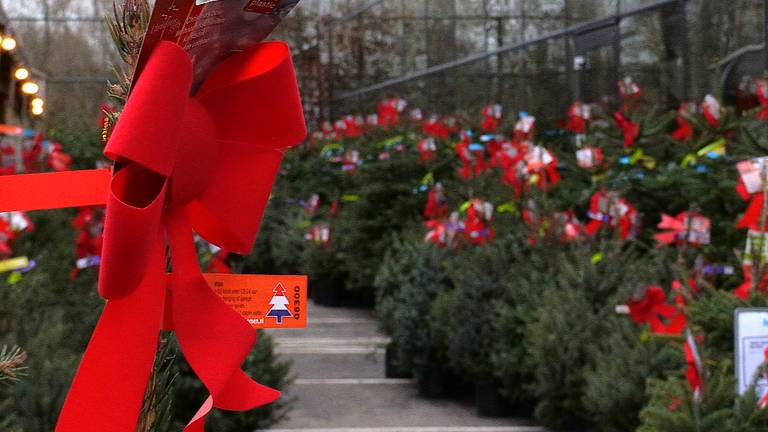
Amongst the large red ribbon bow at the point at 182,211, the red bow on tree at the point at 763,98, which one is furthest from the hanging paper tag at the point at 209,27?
the red bow on tree at the point at 763,98

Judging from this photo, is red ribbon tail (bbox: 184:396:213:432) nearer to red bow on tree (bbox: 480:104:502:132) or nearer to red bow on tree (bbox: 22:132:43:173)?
red bow on tree (bbox: 22:132:43:173)

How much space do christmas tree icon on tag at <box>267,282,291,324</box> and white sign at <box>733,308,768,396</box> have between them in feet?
8.00

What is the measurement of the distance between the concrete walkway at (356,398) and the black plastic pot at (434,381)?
0.30 feet

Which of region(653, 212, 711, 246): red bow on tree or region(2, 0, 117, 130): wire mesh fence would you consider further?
region(2, 0, 117, 130): wire mesh fence

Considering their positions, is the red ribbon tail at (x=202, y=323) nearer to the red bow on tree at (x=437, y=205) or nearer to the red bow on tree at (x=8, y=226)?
the red bow on tree at (x=8, y=226)

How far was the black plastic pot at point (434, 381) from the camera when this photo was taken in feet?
29.3

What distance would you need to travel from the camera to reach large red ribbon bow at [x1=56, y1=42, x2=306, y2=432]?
103 centimetres

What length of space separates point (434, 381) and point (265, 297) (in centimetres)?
779

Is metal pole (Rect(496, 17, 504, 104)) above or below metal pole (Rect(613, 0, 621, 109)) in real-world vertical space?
above

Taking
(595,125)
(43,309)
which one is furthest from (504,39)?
(43,309)

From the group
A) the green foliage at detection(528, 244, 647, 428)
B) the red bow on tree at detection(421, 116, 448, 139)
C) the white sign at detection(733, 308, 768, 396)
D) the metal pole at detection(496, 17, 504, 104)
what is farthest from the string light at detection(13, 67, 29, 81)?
the metal pole at detection(496, 17, 504, 104)

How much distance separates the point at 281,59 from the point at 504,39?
14.1 m

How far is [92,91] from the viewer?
67.6 ft

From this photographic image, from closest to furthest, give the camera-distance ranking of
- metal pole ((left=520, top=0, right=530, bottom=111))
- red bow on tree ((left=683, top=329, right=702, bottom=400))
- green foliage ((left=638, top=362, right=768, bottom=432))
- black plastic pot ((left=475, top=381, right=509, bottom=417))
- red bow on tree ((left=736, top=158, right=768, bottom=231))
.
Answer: green foliage ((left=638, top=362, right=768, bottom=432)) < red bow on tree ((left=683, top=329, right=702, bottom=400)) < red bow on tree ((left=736, top=158, right=768, bottom=231)) < black plastic pot ((left=475, top=381, right=509, bottom=417)) < metal pole ((left=520, top=0, right=530, bottom=111))
